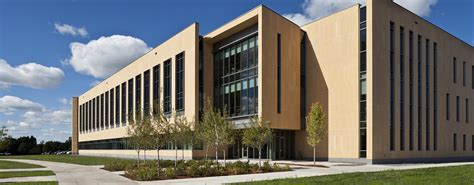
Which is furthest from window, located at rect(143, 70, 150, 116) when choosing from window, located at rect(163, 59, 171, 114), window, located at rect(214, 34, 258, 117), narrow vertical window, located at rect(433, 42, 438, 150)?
narrow vertical window, located at rect(433, 42, 438, 150)

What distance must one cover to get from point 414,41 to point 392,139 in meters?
10.1

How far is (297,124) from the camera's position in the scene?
41.2 m

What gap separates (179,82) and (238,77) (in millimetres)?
9103

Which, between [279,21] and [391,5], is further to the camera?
[279,21]

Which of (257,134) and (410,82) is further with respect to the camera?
(410,82)

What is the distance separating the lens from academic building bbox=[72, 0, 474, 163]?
1411 inches

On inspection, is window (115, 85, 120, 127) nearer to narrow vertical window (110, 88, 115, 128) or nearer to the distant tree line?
narrow vertical window (110, 88, 115, 128)

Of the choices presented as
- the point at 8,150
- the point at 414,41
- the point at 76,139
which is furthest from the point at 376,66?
the point at 8,150

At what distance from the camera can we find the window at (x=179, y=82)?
157ft

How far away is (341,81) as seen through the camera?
37781 mm

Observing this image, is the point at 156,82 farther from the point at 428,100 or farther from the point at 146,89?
the point at 428,100

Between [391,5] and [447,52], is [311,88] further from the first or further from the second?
[447,52]

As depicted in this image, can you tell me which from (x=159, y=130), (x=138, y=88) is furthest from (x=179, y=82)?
(x=159, y=130)

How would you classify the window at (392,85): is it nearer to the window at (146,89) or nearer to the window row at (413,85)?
the window row at (413,85)
